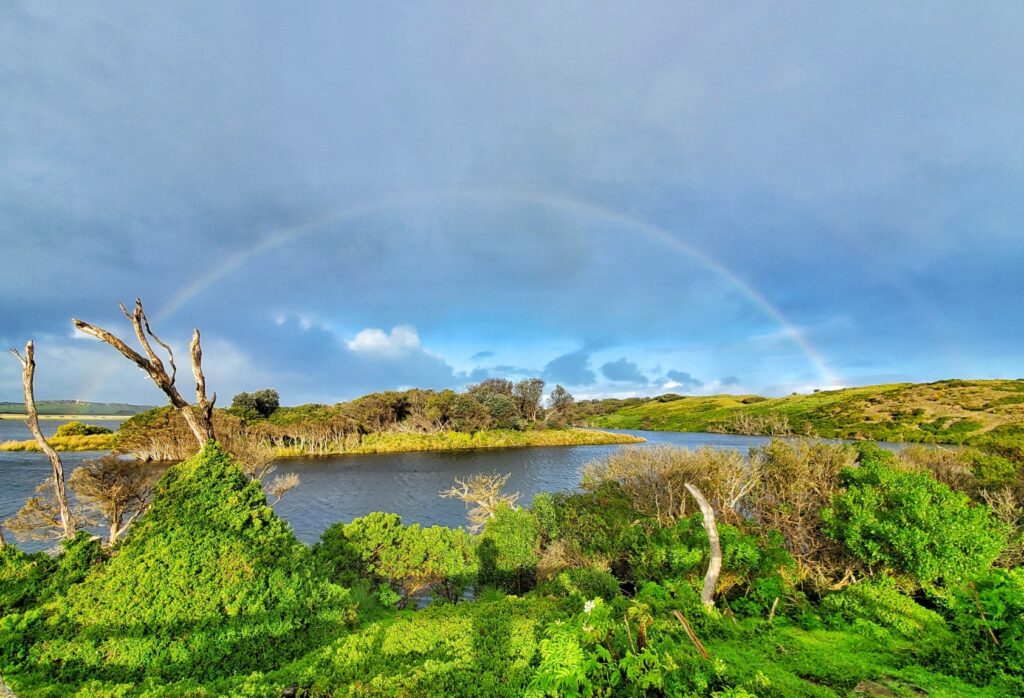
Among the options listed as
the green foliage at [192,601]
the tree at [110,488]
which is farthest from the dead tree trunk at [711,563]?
the tree at [110,488]

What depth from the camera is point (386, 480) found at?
144 ft

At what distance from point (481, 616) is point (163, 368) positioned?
9.99 metres

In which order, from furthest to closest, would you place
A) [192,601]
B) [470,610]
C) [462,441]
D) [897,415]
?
[897,415] < [462,441] < [470,610] < [192,601]

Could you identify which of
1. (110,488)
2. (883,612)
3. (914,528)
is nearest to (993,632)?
(883,612)

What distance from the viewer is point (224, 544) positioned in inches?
310

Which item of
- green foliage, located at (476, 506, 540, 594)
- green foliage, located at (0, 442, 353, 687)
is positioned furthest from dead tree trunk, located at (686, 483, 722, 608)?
green foliage, located at (0, 442, 353, 687)

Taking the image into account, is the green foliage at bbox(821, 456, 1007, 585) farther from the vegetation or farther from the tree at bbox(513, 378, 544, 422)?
the tree at bbox(513, 378, 544, 422)

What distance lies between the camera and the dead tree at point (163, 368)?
10092 mm

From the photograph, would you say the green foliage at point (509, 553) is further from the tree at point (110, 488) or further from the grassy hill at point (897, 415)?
the grassy hill at point (897, 415)

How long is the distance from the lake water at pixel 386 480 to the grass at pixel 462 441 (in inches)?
154

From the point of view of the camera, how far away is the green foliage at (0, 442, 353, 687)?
6.31 m

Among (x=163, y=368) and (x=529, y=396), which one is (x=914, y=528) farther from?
(x=529, y=396)

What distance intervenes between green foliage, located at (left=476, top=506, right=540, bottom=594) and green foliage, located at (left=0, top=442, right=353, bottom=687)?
329 inches

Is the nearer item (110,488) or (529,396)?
(110,488)
